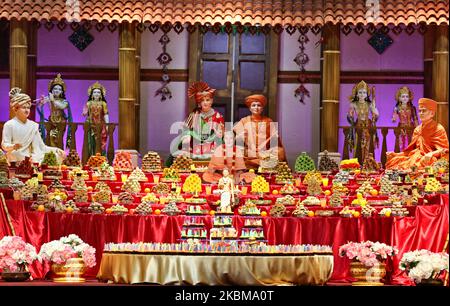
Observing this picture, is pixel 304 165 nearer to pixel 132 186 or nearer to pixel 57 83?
pixel 132 186

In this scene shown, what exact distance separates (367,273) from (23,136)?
5874 mm

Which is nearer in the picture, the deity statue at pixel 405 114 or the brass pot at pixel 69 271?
the brass pot at pixel 69 271

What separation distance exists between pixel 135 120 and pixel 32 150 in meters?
1.96

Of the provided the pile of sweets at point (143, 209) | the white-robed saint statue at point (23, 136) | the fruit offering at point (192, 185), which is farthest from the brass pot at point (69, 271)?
the white-robed saint statue at point (23, 136)

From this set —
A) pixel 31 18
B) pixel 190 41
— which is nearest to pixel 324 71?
pixel 190 41

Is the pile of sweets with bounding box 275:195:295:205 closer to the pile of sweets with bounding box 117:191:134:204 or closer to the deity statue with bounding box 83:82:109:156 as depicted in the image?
the pile of sweets with bounding box 117:191:134:204

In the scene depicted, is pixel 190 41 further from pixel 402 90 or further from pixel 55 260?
pixel 55 260

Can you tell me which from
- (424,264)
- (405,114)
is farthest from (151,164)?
(424,264)

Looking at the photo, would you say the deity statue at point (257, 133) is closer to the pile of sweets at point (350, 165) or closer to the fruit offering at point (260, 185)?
the pile of sweets at point (350, 165)

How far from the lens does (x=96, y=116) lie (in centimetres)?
2211

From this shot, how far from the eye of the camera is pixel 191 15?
2178 cm

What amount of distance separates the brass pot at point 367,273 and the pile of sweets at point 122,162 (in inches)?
173

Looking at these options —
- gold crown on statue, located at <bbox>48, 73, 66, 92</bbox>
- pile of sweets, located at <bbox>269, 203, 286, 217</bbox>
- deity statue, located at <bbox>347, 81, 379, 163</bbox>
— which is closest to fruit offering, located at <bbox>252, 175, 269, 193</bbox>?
pile of sweets, located at <bbox>269, 203, 286, 217</bbox>

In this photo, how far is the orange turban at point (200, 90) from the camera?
21812 millimetres
